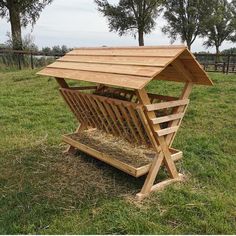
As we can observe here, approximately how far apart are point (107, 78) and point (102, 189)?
1378 mm

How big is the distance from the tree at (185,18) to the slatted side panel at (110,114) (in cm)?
3520

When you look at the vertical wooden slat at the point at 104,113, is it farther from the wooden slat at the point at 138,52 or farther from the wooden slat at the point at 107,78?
the wooden slat at the point at 138,52

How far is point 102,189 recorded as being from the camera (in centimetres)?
432

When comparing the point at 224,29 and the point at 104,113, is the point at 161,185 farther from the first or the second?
the point at 224,29

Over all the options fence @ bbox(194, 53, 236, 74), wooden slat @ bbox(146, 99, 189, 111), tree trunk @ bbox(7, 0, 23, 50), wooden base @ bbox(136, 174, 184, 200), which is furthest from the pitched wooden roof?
tree trunk @ bbox(7, 0, 23, 50)

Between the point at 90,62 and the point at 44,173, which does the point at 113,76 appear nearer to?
the point at 90,62

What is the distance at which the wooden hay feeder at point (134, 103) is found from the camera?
379 centimetres

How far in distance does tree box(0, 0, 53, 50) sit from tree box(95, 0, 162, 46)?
10.6 meters

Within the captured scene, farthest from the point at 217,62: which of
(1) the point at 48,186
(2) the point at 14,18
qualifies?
(1) the point at 48,186

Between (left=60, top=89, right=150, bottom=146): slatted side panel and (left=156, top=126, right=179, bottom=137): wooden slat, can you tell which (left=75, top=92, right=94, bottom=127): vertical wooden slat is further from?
(left=156, top=126, right=179, bottom=137): wooden slat

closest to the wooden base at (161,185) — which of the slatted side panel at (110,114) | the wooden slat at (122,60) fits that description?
the slatted side panel at (110,114)

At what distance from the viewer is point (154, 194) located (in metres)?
4.14

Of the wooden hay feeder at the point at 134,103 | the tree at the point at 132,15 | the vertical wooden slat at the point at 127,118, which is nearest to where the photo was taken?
the wooden hay feeder at the point at 134,103

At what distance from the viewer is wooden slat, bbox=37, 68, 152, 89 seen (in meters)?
→ 3.47
